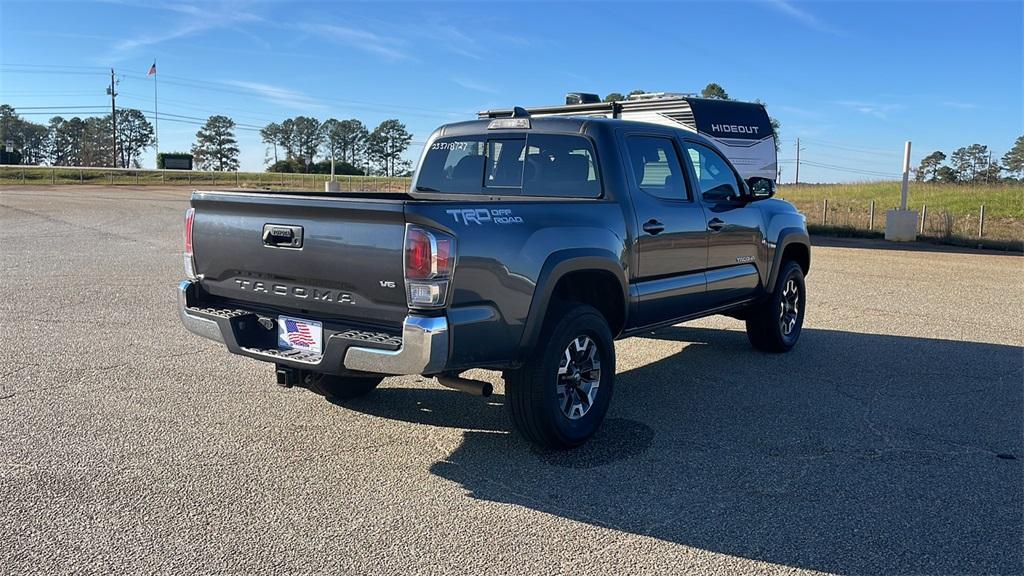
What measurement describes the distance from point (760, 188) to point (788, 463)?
110 inches

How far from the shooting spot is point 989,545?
3.70 meters

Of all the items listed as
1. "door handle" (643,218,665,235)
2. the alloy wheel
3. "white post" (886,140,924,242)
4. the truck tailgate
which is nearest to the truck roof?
"door handle" (643,218,665,235)

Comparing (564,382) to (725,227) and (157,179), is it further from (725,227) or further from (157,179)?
(157,179)

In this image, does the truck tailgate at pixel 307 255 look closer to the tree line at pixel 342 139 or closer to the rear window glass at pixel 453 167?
the rear window glass at pixel 453 167

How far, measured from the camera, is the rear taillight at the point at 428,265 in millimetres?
3963

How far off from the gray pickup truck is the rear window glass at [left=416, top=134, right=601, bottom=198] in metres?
0.01

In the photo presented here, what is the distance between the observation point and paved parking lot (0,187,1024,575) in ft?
11.7

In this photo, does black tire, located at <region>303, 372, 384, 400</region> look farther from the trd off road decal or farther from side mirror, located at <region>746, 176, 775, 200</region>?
side mirror, located at <region>746, 176, 775, 200</region>

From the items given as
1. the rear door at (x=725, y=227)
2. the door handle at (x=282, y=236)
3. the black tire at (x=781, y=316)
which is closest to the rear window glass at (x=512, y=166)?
the rear door at (x=725, y=227)

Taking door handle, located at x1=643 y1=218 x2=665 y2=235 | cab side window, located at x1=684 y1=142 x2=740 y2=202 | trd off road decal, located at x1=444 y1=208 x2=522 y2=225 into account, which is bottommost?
door handle, located at x1=643 y1=218 x2=665 y2=235

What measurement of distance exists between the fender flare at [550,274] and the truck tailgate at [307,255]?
2.43 feet

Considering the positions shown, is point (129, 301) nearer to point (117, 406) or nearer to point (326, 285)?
point (117, 406)

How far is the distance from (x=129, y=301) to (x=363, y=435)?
5612 millimetres

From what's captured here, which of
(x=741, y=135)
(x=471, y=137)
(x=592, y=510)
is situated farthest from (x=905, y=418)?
(x=741, y=135)
